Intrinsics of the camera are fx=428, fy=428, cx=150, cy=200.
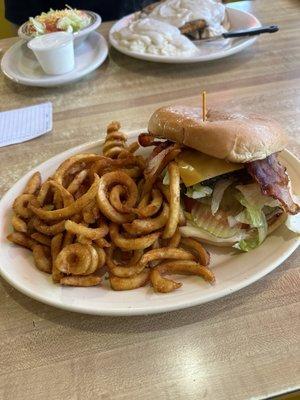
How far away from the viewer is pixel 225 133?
1.02 m

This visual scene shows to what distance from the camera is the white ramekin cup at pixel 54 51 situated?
1.89 meters

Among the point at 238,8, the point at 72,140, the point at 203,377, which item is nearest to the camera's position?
the point at 203,377

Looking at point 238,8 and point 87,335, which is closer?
point 87,335

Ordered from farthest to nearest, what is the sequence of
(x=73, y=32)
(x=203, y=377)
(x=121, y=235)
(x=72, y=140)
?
(x=73, y=32)
(x=72, y=140)
(x=121, y=235)
(x=203, y=377)

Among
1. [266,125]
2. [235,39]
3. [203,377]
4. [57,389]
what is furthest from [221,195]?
[235,39]

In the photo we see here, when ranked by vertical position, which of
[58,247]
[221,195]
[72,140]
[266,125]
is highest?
[266,125]

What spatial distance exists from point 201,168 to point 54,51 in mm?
1148

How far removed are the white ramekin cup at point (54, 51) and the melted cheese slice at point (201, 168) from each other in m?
1.09

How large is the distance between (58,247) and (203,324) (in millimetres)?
390

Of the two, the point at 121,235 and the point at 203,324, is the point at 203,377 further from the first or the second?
the point at 121,235

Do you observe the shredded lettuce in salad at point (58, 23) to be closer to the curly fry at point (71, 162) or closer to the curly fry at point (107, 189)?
the curly fry at point (71, 162)

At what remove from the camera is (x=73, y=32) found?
2.06 meters

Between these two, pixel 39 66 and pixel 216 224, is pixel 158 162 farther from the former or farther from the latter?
pixel 39 66

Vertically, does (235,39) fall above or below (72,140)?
above
